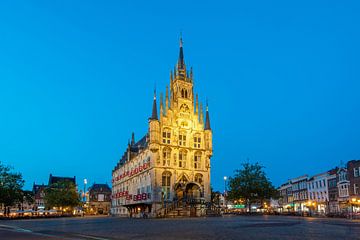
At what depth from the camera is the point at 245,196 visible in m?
73.9

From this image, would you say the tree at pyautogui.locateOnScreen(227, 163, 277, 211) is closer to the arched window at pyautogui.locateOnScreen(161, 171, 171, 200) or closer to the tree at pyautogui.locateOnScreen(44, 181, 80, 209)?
the arched window at pyautogui.locateOnScreen(161, 171, 171, 200)

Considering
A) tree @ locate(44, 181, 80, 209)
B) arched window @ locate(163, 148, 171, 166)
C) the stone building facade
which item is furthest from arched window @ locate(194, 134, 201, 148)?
tree @ locate(44, 181, 80, 209)

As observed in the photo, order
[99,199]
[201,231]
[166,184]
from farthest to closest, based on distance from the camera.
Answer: [99,199], [166,184], [201,231]

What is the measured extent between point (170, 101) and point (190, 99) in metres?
4.94

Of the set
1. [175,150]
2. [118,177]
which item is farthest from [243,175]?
[118,177]

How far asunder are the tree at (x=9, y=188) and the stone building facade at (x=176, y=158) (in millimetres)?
26020

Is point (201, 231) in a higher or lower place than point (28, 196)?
lower

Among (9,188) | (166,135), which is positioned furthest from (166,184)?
(9,188)

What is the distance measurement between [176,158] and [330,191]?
129 feet

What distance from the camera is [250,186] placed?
72750 millimetres

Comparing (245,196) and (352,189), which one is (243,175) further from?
(352,189)

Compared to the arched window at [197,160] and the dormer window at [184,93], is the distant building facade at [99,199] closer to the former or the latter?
the arched window at [197,160]

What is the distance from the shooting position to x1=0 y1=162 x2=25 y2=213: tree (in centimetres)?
7369

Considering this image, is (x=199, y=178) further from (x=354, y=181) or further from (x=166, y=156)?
(x=354, y=181)
